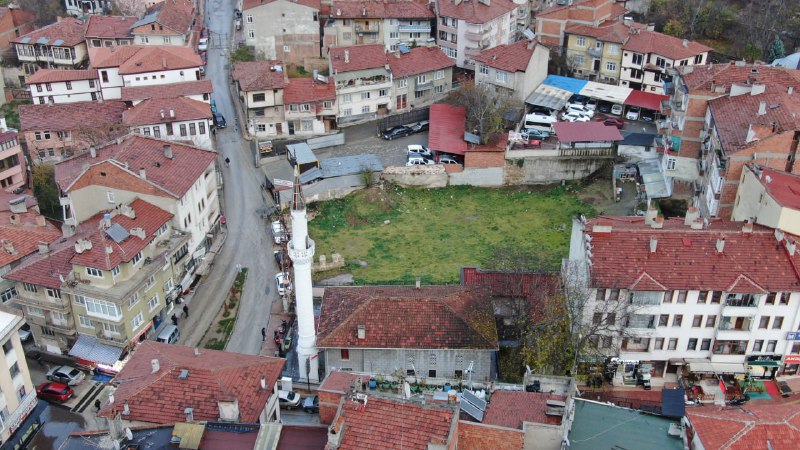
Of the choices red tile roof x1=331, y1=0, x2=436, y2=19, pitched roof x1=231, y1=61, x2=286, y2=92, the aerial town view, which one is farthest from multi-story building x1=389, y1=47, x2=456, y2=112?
pitched roof x1=231, y1=61, x2=286, y2=92

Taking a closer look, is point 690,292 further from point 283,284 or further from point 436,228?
point 283,284

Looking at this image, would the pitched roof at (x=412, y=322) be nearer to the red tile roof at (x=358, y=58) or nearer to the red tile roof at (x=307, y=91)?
the red tile roof at (x=307, y=91)

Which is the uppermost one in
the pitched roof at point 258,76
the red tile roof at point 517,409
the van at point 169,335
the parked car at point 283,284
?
the pitched roof at point 258,76

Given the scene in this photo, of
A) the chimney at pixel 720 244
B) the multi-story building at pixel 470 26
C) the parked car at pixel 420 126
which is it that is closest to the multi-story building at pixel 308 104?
the parked car at pixel 420 126

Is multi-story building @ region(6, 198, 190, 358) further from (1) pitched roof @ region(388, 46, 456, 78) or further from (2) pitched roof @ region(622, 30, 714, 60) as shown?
(2) pitched roof @ region(622, 30, 714, 60)

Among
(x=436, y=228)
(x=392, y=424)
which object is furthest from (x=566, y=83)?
(x=392, y=424)

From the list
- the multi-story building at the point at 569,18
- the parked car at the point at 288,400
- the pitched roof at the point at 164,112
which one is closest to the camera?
the parked car at the point at 288,400
